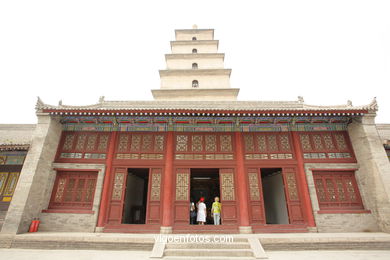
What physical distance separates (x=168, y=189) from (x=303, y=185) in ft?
19.1

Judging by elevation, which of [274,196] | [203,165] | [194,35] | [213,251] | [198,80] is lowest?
[213,251]

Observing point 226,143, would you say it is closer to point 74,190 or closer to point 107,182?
point 107,182

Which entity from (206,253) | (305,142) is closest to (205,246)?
(206,253)

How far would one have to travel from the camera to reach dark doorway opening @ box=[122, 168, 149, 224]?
10.8 meters

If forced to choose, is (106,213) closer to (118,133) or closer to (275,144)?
(118,133)

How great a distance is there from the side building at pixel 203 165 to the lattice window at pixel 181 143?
0.16 ft

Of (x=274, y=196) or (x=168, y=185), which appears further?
(x=274, y=196)

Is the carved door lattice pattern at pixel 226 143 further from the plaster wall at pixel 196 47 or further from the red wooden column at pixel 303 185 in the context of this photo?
the plaster wall at pixel 196 47

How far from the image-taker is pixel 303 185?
864 centimetres

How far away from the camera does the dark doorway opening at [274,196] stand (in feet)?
34.7

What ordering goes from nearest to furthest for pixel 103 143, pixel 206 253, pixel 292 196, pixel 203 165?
pixel 206 253 < pixel 292 196 < pixel 203 165 < pixel 103 143

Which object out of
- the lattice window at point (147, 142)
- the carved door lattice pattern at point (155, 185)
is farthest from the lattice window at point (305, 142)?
the lattice window at point (147, 142)

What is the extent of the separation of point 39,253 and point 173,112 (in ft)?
21.6

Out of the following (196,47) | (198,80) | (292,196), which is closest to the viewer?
(292,196)
